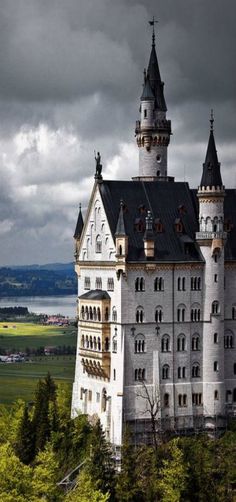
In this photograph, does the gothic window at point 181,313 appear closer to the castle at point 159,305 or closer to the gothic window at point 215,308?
the castle at point 159,305

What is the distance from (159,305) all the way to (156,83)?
25495mm

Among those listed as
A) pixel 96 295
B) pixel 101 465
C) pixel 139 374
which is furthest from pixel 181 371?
pixel 101 465

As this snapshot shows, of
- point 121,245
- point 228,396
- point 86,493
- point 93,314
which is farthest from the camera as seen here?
point 228,396

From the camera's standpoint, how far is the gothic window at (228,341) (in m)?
121

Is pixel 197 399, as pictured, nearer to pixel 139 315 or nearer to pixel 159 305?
pixel 159 305

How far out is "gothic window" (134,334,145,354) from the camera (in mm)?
115688

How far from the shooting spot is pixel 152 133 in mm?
127562

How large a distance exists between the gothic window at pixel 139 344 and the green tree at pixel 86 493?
639 inches

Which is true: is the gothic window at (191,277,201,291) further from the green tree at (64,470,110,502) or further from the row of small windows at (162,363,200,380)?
the green tree at (64,470,110,502)

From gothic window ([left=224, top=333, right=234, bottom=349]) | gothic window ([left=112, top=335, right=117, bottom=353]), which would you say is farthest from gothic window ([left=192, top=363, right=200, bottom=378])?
gothic window ([left=112, top=335, right=117, bottom=353])

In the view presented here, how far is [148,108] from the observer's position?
419ft

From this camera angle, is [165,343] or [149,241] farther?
[165,343]

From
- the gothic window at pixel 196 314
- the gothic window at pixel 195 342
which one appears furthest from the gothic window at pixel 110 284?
the gothic window at pixel 195 342

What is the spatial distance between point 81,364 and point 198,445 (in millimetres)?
17520
